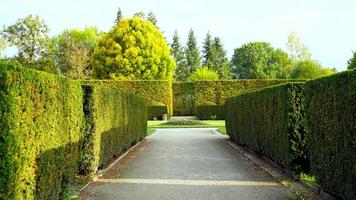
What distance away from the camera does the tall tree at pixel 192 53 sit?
79375 mm

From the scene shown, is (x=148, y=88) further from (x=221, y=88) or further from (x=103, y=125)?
(x=103, y=125)

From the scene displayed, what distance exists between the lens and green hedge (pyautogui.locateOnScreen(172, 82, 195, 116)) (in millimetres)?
48688

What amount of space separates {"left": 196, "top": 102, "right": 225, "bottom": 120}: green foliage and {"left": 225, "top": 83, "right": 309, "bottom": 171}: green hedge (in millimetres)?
27361

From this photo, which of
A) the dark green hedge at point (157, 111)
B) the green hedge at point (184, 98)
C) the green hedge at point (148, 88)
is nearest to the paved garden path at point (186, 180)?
the dark green hedge at point (157, 111)

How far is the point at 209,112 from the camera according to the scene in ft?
142

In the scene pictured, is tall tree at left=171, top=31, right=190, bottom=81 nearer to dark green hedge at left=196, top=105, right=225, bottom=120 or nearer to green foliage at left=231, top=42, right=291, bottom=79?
green foliage at left=231, top=42, right=291, bottom=79

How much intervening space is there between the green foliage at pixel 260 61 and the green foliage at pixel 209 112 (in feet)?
107

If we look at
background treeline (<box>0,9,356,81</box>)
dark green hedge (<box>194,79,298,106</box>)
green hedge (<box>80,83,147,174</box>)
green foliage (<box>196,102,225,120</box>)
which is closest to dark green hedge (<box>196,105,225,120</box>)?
green foliage (<box>196,102,225,120</box>)

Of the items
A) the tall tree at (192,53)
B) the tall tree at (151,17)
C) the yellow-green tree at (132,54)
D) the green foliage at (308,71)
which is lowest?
the green foliage at (308,71)

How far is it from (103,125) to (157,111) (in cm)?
3197

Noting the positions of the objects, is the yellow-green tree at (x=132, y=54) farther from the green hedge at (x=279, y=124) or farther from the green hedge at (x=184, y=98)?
the green hedge at (x=279, y=124)

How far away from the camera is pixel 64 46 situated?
68.6m

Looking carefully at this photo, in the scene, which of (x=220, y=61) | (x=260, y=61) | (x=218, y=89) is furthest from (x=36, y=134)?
(x=220, y=61)

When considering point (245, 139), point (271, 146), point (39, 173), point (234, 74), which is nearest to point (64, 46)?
point (234, 74)
